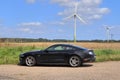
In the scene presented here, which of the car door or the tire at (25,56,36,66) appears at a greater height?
Answer: the car door

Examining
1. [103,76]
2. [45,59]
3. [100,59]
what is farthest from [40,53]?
[103,76]

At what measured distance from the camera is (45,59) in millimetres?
23750

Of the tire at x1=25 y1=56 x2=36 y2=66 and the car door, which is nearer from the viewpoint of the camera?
the car door

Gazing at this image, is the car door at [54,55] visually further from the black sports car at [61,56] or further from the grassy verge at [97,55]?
the grassy verge at [97,55]

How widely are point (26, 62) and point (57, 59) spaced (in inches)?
79.6

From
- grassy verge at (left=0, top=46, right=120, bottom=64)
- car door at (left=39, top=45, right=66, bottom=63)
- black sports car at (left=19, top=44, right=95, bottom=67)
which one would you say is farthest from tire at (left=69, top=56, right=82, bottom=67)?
grassy verge at (left=0, top=46, right=120, bottom=64)

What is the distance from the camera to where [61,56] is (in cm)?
2341

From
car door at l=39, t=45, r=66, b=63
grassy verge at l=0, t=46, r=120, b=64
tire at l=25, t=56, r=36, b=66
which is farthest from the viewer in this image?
grassy verge at l=0, t=46, r=120, b=64

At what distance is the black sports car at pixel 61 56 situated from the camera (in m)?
23.0

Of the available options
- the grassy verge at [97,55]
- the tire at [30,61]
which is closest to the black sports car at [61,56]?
the tire at [30,61]

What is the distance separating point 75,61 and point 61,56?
939mm

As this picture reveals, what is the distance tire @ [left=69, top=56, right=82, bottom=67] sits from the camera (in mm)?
22953

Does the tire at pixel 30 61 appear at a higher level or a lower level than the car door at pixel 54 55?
lower

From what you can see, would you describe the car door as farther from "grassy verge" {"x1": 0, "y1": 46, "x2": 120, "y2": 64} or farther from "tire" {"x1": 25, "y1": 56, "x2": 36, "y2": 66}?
"grassy verge" {"x1": 0, "y1": 46, "x2": 120, "y2": 64}
